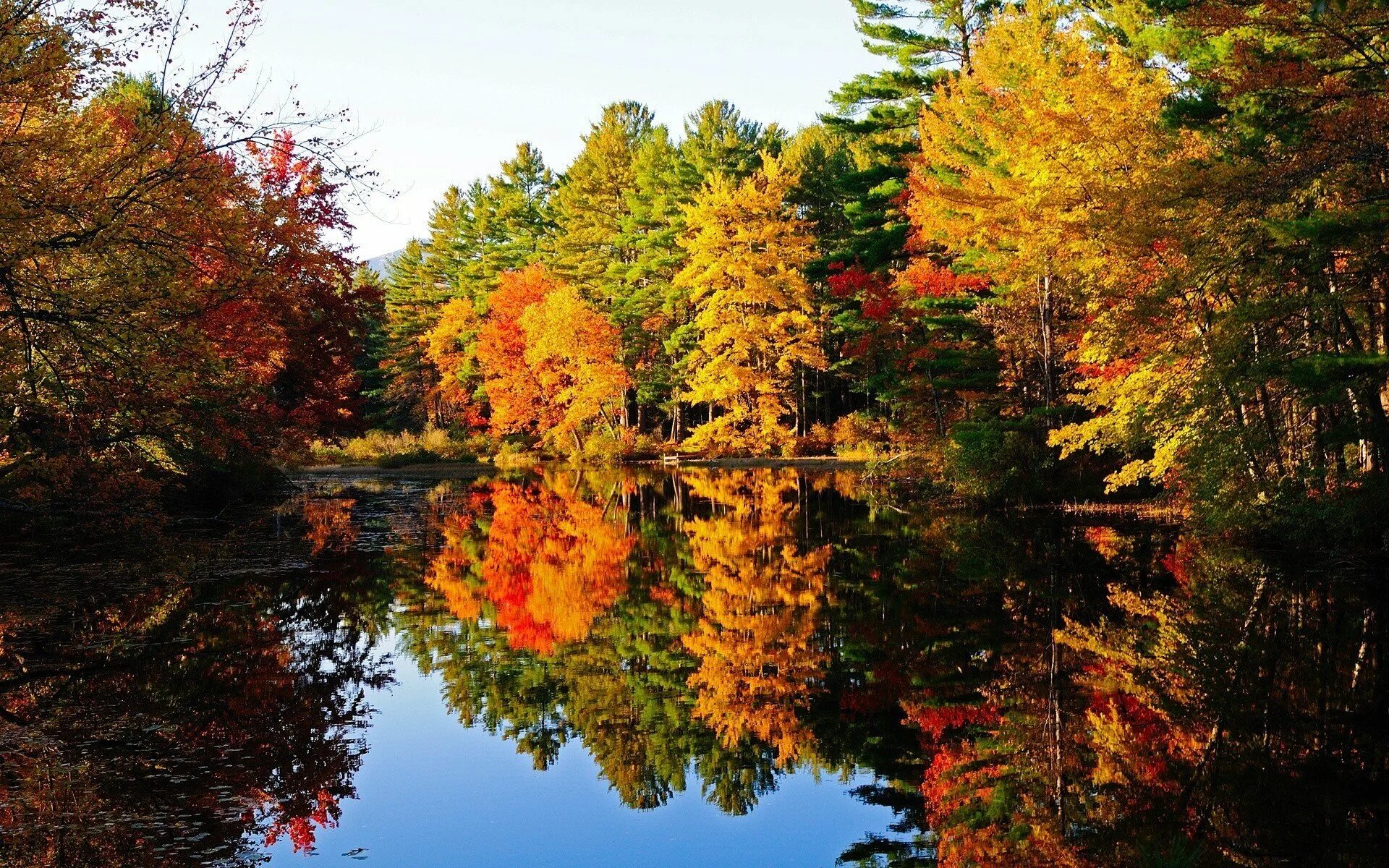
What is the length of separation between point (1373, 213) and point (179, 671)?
11.7 metres

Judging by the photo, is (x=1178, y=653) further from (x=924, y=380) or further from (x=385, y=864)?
(x=924, y=380)

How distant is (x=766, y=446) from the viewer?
41.2 metres

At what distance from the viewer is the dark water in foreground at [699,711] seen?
5.94 meters

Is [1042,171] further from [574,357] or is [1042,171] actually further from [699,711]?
[574,357]

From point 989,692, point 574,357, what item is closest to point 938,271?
point 989,692

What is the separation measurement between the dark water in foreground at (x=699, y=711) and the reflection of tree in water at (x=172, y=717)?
0.11ft

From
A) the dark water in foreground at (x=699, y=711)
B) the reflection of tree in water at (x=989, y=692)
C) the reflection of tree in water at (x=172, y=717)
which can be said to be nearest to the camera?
the reflection of tree in water at (x=172, y=717)

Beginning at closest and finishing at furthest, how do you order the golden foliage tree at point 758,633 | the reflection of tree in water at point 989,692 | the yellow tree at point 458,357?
the reflection of tree in water at point 989,692 < the golden foliage tree at point 758,633 < the yellow tree at point 458,357

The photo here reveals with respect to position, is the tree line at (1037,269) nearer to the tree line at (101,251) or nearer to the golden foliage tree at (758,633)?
the golden foliage tree at (758,633)

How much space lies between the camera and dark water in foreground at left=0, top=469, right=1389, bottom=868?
5938 millimetres

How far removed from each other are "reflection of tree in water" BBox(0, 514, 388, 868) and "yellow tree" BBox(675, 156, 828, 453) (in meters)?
27.1

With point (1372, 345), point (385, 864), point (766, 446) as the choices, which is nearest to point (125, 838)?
point (385, 864)

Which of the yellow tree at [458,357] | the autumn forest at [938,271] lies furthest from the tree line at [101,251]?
the yellow tree at [458,357]

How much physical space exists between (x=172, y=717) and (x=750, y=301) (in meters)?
32.7
